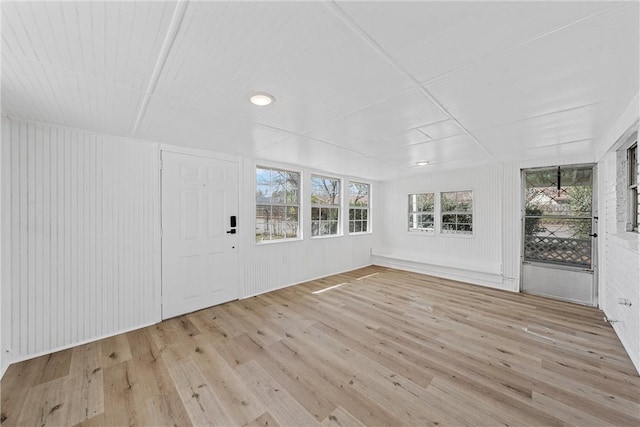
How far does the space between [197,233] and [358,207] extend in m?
3.85

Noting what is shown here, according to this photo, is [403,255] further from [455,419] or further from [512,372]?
[455,419]

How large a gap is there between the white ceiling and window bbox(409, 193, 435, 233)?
3.06m

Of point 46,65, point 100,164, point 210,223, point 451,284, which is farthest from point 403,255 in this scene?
point 46,65

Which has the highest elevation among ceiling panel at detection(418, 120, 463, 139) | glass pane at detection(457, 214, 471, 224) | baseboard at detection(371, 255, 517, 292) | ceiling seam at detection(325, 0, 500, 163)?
ceiling panel at detection(418, 120, 463, 139)

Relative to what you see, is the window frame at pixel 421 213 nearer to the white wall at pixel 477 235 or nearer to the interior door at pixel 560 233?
the white wall at pixel 477 235

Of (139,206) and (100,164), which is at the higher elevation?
(100,164)

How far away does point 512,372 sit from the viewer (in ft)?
6.75

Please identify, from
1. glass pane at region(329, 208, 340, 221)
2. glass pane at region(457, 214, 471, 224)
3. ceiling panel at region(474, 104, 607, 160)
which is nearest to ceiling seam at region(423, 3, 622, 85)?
ceiling panel at region(474, 104, 607, 160)

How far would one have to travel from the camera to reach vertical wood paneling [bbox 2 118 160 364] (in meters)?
2.24

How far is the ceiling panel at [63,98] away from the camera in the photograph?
1521mm

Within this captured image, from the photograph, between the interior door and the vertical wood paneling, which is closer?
the vertical wood paneling

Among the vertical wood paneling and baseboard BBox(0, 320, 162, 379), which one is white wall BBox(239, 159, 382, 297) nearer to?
the vertical wood paneling

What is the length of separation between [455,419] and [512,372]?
87cm

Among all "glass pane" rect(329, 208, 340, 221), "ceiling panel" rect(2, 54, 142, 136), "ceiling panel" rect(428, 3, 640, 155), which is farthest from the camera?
"glass pane" rect(329, 208, 340, 221)
